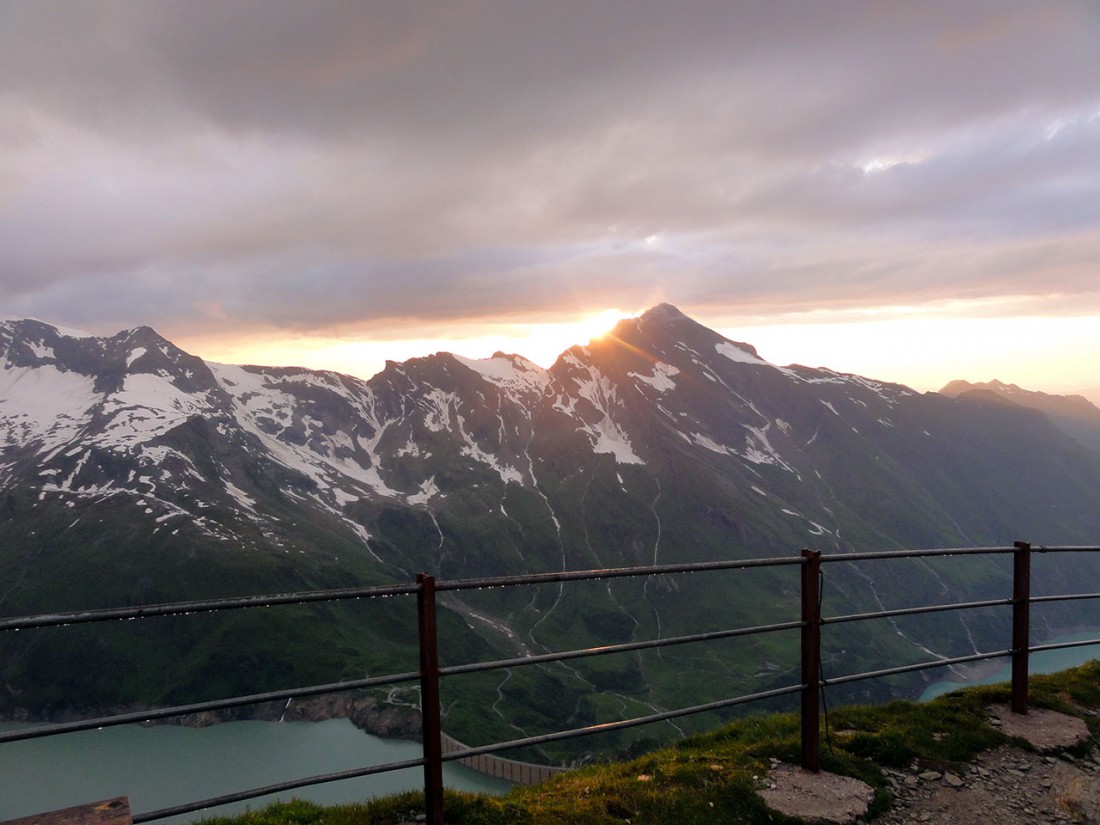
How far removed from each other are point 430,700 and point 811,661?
454 cm

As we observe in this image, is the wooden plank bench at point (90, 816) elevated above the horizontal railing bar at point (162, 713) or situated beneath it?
situated beneath

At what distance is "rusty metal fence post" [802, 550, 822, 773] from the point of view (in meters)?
8.16

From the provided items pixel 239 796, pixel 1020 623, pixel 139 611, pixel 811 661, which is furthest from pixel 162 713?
pixel 1020 623

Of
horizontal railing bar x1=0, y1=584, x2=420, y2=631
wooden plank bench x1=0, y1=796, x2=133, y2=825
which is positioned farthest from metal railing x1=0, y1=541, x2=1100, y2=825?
wooden plank bench x1=0, y1=796, x2=133, y2=825

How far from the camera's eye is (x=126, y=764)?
402ft

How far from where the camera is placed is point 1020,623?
10164 millimetres

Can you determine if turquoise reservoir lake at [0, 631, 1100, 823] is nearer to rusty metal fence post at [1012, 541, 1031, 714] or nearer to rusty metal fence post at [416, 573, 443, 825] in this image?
rusty metal fence post at [1012, 541, 1031, 714]

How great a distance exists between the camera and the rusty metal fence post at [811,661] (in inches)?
321

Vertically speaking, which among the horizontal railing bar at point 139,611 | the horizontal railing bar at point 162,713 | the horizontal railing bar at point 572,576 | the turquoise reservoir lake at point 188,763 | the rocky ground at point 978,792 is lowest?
the turquoise reservoir lake at point 188,763

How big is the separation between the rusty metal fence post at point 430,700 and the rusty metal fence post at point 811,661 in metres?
4.18

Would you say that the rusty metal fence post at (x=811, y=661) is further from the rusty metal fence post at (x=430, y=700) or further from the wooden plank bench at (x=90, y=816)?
the wooden plank bench at (x=90, y=816)

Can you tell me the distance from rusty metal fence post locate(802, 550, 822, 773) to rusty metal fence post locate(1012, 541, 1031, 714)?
3.44m

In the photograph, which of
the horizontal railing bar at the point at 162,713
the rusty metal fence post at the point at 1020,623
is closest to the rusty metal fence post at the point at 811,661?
the rusty metal fence post at the point at 1020,623

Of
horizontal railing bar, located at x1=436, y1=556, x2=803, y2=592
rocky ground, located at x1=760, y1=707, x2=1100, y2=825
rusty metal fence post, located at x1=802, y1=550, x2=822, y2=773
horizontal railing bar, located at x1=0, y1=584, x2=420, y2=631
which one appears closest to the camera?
horizontal railing bar, located at x1=0, y1=584, x2=420, y2=631
